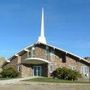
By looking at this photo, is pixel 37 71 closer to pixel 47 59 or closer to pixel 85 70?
pixel 47 59

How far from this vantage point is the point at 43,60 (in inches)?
2151

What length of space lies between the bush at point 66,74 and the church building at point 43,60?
186cm

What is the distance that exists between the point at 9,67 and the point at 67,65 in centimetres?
990

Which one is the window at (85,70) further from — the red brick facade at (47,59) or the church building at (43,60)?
the red brick facade at (47,59)

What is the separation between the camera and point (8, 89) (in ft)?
102

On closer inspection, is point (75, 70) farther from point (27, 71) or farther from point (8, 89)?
point (8, 89)

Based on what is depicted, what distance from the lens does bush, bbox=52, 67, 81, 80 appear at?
1978 inches

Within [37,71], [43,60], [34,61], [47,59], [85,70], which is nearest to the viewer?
[85,70]

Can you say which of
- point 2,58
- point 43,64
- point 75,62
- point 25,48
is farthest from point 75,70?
point 2,58

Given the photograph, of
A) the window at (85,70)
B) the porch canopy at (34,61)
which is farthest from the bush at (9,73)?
the window at (85,70)

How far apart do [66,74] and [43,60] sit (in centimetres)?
549

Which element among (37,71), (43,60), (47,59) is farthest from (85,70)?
(37,71)

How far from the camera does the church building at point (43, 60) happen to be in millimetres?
53750

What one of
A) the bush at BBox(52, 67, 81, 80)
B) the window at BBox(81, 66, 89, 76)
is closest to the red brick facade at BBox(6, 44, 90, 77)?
the window at BBox(81, 66, 89, 76)
